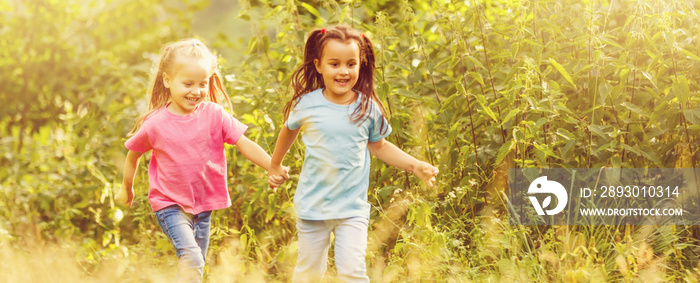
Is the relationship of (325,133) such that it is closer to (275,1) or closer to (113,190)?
(275,1)

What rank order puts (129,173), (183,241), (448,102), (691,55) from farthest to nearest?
(448,102)
(691,55)
(129,173)
(183,241)

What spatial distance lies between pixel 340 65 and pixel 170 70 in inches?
29.7

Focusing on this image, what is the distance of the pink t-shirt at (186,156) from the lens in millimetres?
3189

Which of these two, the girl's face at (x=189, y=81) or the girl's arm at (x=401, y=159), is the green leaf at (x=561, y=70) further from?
the girl's face at (x=189, y=81)

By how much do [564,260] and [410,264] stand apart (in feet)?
2.37

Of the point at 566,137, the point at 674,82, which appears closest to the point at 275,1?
the point at 566,137

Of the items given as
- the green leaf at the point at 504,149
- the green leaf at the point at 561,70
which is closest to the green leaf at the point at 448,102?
the green leaf at the point at 504,149

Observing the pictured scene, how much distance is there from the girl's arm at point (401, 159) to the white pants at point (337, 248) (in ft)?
0.90

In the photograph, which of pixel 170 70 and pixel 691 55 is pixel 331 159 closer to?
pixel 170 70

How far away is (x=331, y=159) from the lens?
3006mm

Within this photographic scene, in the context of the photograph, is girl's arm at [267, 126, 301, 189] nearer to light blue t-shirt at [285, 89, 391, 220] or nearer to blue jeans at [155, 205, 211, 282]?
light blue t-shirt at [285, 89, 391, 220]

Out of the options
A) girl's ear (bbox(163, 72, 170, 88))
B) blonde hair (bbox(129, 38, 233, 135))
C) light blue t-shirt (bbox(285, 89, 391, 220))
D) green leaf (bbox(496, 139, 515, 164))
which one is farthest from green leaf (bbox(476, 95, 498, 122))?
girl's ear (bbox(163, 72, 170, 88))

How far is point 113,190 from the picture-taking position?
4883 mm

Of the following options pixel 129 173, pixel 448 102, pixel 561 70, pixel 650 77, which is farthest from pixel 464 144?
pixel 129 173
